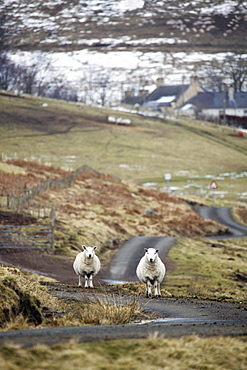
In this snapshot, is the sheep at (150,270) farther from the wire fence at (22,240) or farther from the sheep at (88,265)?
the wire fence at (22,240)

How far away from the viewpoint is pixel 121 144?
106 metres

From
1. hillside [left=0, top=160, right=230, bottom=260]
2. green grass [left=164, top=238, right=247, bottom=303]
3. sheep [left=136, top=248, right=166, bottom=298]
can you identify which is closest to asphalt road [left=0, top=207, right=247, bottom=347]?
sheep [left=136, top=248, right=166, bottom=298]

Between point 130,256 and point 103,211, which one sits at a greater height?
point 130,256

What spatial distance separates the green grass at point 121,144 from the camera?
88.7 metres

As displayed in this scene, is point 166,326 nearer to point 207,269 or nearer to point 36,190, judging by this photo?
point 207,269

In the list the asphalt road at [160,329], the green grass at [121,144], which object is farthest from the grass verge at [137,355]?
the green grass at [121,144]

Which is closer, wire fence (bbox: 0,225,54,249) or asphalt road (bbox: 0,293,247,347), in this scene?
asphalt road (bbox: 0,293,247,347)

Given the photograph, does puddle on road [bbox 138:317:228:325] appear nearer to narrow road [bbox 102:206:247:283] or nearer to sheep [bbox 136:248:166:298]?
sheep [bbox 136:248:166:298]

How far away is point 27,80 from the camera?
172m

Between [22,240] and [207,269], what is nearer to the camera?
[207,269]

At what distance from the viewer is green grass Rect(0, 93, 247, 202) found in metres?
88.7

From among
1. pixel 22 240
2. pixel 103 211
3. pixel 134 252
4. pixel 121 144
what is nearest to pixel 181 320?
pixel 22 240

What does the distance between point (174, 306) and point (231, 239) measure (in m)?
33.2

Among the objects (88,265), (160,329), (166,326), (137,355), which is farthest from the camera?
(88,265)
